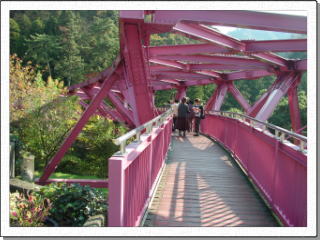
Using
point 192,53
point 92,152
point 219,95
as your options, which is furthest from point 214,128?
point 219,95

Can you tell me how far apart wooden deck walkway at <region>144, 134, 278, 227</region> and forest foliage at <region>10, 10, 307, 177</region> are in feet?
29.4

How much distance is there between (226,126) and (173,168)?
419cm

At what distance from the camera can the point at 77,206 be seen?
551 cm

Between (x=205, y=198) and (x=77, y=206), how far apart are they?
225 centimetres

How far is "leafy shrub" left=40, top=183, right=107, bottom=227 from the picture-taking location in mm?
5359

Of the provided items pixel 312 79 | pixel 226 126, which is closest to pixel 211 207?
pixel 312 79

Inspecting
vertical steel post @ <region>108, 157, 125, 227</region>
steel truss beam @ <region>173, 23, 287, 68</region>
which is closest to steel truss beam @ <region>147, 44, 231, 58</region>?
steel truss beam @ <region>173, 23, 287, 68</region>

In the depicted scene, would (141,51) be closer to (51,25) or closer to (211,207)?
(211,207)

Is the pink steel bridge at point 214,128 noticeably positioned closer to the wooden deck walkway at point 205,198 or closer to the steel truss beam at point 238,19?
the steel truss beam at point 238,19

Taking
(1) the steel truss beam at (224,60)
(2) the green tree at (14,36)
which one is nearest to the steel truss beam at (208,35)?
(1) the steel truss beam at (224,60)

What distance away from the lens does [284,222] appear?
4941 millimetres

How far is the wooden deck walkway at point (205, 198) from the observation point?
522cm

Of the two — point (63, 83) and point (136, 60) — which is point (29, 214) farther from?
point (63, 83)

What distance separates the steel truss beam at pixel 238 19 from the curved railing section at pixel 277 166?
2110 mm
